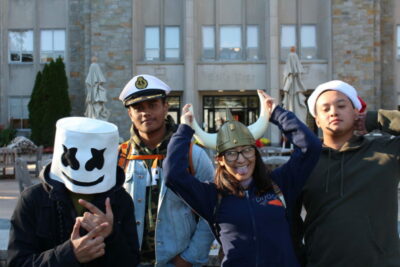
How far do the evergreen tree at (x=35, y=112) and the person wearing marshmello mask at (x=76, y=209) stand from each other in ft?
70.0

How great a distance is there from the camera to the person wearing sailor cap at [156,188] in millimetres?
2752

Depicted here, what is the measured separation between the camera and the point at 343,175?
8.80 feet

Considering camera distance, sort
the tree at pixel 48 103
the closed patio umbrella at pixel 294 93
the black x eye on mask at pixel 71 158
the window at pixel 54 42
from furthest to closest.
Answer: the window at pixel 54 42 → the tree at pixel 48 103 → the closed patio umbrella at pixel 294 93 → the black x eye on mask at pixel 71 158

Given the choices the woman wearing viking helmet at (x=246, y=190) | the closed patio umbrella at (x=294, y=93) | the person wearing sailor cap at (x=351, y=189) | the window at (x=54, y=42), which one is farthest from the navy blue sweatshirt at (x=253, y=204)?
the window at (x=54, y=42)

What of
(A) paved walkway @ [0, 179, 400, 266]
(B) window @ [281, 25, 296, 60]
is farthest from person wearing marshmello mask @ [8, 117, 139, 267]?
(B) window @ [281, 25, 296, 60]

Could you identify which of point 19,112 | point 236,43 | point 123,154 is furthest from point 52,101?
point 123,154

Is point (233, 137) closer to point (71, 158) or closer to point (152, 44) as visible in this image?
point (71, 158)

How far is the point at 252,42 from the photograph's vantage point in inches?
906

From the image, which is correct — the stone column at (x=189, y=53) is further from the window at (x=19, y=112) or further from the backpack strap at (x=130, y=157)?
the backpack strap at (x=130, y=157)

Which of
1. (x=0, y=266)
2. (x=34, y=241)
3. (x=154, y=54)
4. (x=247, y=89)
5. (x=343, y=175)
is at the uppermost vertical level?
(x=154, y=54)

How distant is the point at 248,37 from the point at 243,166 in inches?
831

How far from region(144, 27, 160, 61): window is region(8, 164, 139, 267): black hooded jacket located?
21.5 m

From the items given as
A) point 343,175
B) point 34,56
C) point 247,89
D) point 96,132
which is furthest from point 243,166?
point 34,56

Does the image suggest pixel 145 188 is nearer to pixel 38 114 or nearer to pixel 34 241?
pixel 34 241
